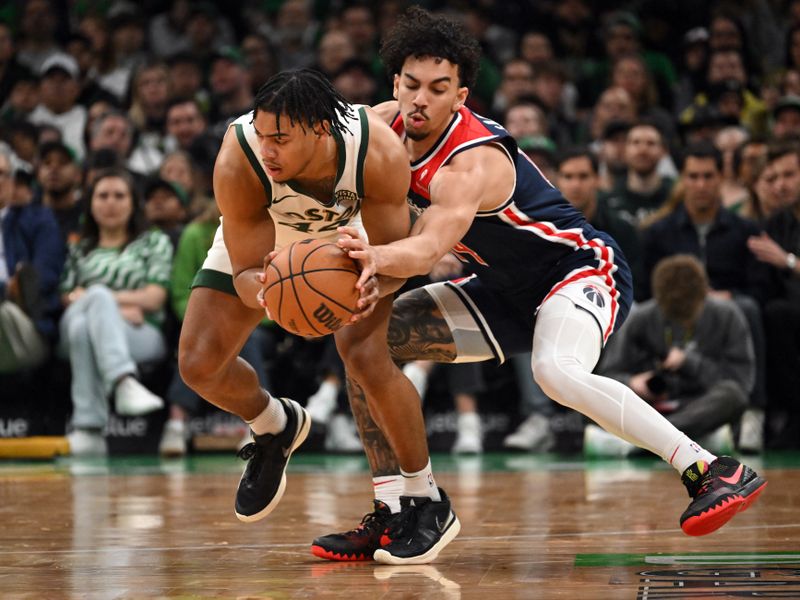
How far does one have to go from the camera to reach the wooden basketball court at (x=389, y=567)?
3.65 meters

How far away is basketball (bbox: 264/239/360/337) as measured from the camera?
3705 mm

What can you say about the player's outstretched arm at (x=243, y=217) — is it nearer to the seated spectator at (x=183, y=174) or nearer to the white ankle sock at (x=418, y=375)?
the white ankle sock at (x=418, y=375)

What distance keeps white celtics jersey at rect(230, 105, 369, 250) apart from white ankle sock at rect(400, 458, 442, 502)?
86cm

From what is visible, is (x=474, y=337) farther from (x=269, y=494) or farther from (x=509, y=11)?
(x=509, y=11)

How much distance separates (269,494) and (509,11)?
8.07 metres

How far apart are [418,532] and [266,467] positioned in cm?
66

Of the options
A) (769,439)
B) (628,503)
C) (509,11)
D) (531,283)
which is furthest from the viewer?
(509,11)

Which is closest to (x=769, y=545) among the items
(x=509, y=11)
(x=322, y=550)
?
(x=322, y=550)

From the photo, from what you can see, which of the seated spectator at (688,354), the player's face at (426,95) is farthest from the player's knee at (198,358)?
the seated spectator at (688,354)

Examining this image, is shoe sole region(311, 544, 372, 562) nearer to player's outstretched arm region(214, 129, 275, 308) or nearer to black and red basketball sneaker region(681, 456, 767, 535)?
player's outstretched arm region(214, 129, 275, 308)

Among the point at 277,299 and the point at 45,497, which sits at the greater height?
the point at 277,299

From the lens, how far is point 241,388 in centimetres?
454

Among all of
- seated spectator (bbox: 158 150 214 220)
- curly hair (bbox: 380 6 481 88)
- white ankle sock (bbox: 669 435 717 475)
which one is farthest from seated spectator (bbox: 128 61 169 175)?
white ankle sock (bbox: 669 435 717 475)

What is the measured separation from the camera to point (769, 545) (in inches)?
171
